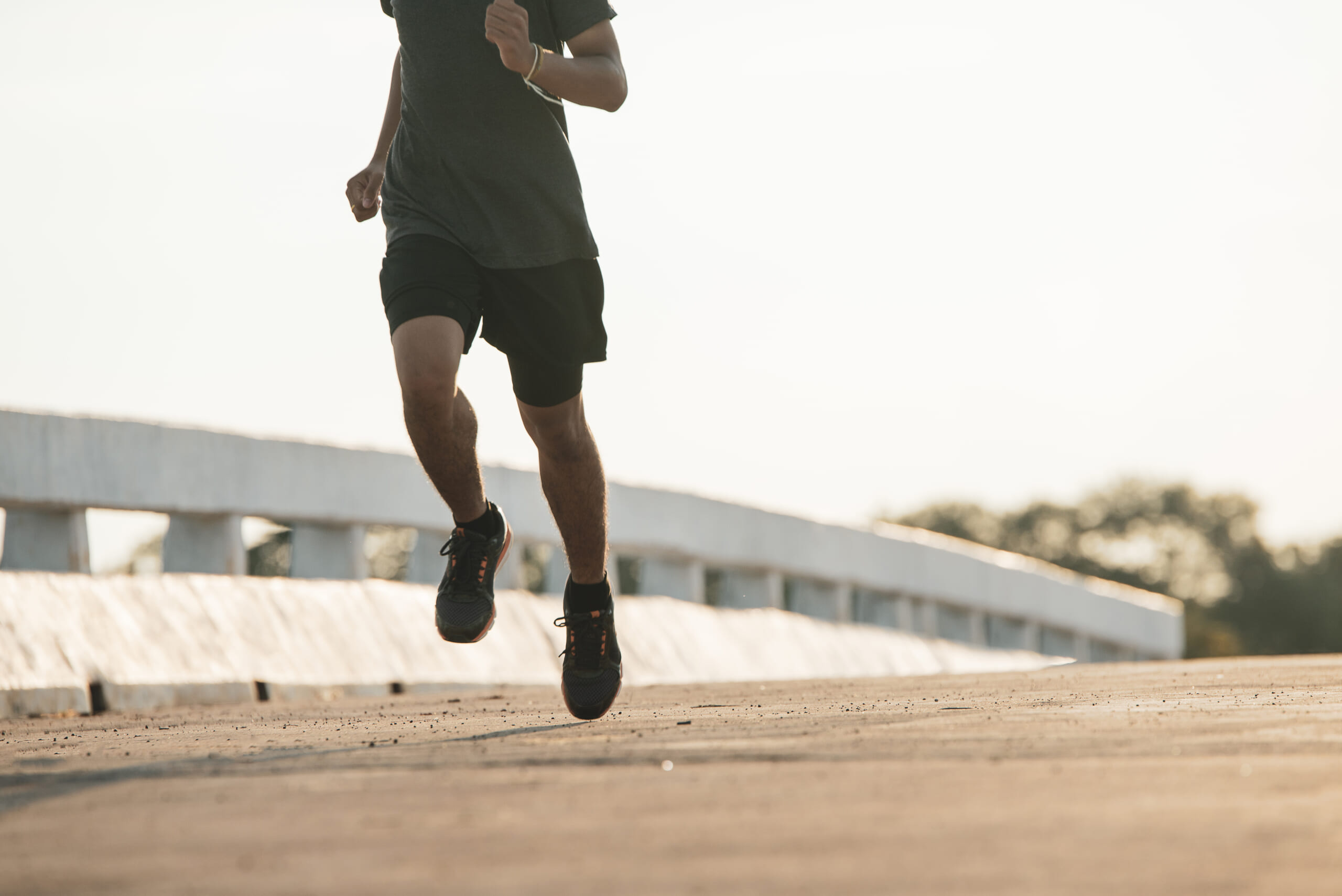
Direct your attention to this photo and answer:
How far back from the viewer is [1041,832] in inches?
86.0

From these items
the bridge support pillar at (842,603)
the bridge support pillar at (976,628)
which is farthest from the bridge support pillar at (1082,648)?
the bridge support pillar at (842,603)

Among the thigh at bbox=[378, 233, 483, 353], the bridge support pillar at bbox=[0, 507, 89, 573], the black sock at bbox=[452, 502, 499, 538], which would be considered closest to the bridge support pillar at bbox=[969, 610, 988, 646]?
the bridge support pillar at bbox=[0, 507, 89, 573]

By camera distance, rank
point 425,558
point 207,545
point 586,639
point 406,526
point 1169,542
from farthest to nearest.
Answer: point 1169,542, point 425,558, point 406,526, point 207,545, point 586,639

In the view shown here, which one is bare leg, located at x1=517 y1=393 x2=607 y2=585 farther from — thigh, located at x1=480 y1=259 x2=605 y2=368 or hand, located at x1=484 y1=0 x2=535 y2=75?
hand, located at x1=484 y1=0 x2=535 y2=75

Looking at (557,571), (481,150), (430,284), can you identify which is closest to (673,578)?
(557,571)

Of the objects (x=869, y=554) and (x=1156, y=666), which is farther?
(x=869, y=554)

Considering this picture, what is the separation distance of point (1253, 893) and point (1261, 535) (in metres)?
117

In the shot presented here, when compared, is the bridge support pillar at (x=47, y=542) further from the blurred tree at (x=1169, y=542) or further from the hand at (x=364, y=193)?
the blurred tree at (x=1169, y=542)

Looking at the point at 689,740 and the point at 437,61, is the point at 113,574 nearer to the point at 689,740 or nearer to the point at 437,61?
the point at 437,61

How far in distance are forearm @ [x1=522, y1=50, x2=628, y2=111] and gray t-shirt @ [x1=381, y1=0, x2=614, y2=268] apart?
0.47 ft

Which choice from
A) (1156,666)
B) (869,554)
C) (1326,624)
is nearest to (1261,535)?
(1326,624)

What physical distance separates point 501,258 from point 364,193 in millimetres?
757

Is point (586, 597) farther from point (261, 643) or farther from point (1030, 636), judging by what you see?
point (1030, 636)

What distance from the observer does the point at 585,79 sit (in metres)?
4.70
